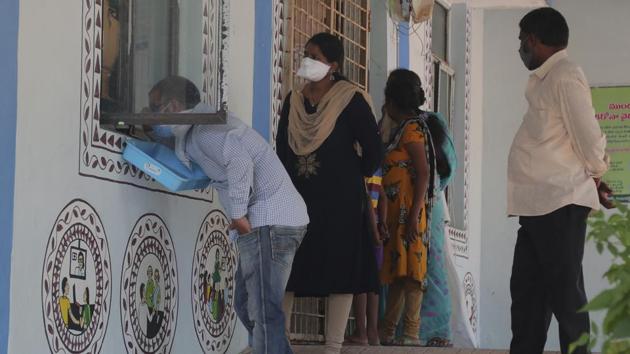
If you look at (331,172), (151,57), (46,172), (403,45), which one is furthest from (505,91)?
(46,172)

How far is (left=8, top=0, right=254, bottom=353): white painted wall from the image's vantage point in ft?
13.0

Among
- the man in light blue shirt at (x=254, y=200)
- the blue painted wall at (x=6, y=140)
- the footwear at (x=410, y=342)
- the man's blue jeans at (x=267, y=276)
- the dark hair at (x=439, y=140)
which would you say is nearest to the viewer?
the blue painted wall at (x=6, y=140)

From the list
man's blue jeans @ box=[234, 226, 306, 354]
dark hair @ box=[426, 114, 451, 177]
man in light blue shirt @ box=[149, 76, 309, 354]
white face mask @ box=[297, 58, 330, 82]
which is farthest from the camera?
dark hair @ box=[426, 114, 451, 177]

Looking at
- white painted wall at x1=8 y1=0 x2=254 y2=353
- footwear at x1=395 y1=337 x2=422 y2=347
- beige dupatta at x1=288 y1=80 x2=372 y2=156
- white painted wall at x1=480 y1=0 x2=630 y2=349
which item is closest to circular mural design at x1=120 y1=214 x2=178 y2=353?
white painted wall at x1=8 y1=0 x2=254 y2=353

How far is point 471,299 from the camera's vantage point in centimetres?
1130

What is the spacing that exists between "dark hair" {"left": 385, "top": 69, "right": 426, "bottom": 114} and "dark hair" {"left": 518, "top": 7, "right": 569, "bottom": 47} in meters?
1.98

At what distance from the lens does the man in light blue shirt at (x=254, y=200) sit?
4922 millimetres

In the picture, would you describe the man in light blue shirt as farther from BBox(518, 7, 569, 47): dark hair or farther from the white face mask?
BBox(518, 7, 569, 47): dark hair

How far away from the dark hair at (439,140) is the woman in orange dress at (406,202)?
0.47ft

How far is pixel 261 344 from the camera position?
5129 mm

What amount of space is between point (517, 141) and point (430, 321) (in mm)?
2718

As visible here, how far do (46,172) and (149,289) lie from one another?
3.54 feet


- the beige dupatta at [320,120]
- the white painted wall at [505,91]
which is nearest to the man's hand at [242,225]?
the beige dupatta at [320,120]

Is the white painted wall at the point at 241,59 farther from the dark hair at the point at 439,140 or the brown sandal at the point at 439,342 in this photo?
the brown sandal at the point at 439,342
